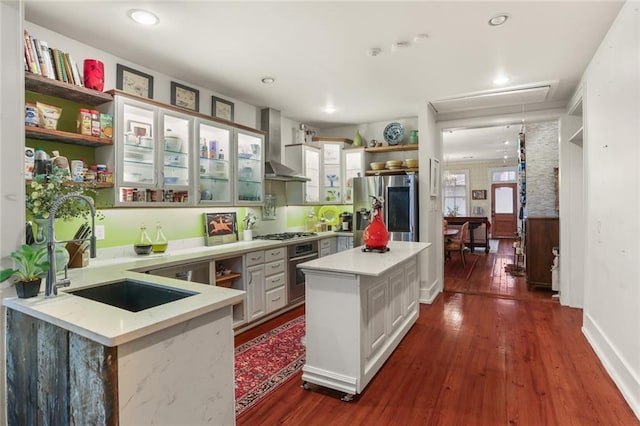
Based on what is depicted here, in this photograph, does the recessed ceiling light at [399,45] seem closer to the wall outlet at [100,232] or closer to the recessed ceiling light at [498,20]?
the recessed ceiling light at [498,20]

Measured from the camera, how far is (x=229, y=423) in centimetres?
153

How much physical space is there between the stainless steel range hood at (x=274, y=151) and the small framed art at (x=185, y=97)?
40.9 inches

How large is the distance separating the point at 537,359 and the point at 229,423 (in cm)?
259

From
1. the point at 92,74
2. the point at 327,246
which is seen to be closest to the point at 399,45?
the point at 92,74

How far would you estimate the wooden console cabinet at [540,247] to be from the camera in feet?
16.4

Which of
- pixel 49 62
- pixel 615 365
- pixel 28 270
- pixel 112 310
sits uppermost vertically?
pixel 49 62

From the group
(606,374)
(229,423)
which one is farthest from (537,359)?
(229,423)

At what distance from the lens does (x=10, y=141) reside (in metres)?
1.61

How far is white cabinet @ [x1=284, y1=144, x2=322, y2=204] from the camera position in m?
4.96

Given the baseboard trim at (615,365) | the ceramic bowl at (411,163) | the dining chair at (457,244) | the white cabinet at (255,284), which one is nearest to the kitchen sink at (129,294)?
the white cabinet at (255,284)

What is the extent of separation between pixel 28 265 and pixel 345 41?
2507mm

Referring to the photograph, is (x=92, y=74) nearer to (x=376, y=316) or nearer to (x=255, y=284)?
(x=255, y=284)

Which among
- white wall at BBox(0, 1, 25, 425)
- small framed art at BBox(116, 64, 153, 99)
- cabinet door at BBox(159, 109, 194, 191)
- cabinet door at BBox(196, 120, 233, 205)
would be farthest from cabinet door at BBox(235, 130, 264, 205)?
white wall at BBox(0, 1, 25, 425)

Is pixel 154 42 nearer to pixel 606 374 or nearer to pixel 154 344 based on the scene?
pixel 154 344
